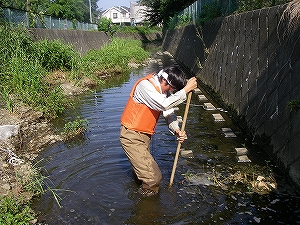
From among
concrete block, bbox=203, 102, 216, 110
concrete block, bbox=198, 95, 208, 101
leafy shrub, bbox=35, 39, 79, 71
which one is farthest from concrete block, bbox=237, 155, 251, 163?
leafy shrub, bbox=35, 39, 79, 71

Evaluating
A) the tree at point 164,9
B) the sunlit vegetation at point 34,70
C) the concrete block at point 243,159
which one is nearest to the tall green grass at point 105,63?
the sunlit vegetation at point 34,70

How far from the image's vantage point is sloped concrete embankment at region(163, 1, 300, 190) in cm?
498

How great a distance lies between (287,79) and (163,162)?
261cm

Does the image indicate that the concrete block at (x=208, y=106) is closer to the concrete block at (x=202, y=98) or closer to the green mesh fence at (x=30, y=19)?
the concrete block at (x=202, y=98)

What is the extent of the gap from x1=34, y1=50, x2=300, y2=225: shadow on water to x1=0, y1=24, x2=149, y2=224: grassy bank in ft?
1.32

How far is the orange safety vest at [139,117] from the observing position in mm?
4152

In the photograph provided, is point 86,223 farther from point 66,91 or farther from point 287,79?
point 66,91

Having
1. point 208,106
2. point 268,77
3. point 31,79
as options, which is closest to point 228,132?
point 268,77

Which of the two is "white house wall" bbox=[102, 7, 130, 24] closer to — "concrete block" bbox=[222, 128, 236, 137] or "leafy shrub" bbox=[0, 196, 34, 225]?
"concrete block" bbox=[222, 128, 236, 137]

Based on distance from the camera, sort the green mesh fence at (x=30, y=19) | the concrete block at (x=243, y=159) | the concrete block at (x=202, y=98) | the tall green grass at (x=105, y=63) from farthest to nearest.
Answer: the tall green grass at (x=105, y=63) < the green mesh fence at (x=30, y=19) < the concrete block at (x=202, y=98) < the concrete block at (x=243, y=159)

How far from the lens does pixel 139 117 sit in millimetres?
4188

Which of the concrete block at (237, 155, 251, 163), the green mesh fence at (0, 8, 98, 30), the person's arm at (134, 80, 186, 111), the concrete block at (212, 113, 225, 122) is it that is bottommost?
the concrete block at (237, 155, 251, 163)

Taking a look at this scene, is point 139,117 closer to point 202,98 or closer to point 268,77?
point 268,77

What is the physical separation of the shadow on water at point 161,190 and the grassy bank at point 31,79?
40 centimetres
